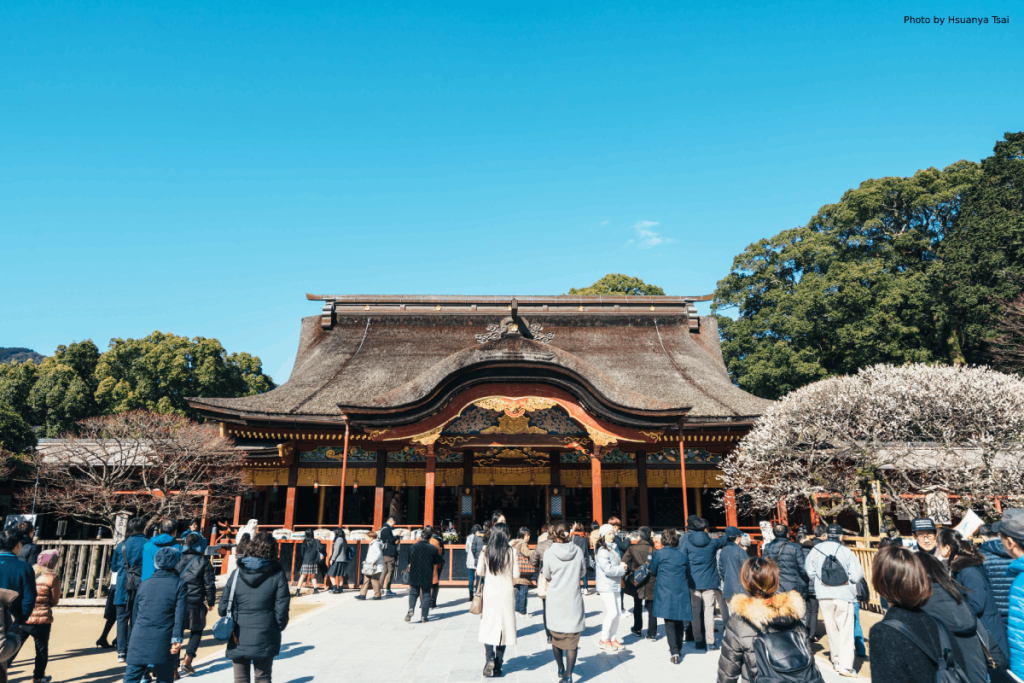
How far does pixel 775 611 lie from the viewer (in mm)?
3527

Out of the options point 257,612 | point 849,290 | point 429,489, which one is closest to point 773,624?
point 257,612

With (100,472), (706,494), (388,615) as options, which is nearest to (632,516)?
(706,494)

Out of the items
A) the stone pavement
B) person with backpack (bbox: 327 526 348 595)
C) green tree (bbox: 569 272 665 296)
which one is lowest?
the stone pavement

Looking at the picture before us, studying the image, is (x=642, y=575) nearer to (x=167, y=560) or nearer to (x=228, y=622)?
(x=228, y=622)

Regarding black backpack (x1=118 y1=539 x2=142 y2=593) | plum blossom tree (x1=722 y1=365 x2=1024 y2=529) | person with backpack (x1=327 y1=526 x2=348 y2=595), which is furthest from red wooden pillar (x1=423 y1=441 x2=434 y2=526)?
plum blossom tree (x1=722 y1=365 x2=1024 y2=529)

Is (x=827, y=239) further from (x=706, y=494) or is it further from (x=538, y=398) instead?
(x=538, y=398)

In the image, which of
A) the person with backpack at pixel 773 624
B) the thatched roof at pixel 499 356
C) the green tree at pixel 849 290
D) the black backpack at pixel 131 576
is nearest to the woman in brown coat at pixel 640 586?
the person with backpack at pixel 773 624

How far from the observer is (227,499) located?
17.8m

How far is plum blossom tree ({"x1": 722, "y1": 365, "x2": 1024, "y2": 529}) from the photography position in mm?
14008

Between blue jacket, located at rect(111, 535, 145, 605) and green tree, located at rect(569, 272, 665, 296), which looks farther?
green tree, located at rect(569, 272, 665, 296)

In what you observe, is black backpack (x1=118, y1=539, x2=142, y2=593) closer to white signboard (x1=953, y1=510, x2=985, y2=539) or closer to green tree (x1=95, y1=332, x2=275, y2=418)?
white signboard (x1=953, y1=510, x2=985, y2=539)

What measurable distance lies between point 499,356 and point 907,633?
468 inches

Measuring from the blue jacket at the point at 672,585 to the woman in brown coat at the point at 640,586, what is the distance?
1.00 m

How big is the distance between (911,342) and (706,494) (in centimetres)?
1464
